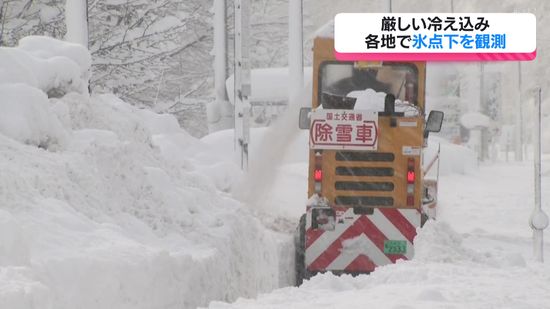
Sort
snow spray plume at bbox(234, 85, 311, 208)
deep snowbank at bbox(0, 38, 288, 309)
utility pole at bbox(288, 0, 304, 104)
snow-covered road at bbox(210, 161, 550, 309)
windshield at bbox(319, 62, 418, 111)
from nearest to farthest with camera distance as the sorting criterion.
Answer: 1. deep snowbank at bbox(0, 38, 288, 309)
2. snow-covered road at bbox(210, 161, 550, 309)
3. windshield at bbox(319, 62, 418, 111)
4. snow spray plume at bbox(234, 85, 311, 208)
5. utility pole at bbox(288, 0, 304, 104)

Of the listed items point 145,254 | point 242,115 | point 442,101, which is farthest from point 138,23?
point 442,101

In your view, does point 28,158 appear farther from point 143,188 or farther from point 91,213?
point 143,188

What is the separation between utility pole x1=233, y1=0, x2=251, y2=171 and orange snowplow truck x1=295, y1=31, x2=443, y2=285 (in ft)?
10.6

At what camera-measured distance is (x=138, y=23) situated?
2328 cm

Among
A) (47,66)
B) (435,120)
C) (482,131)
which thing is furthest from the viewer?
(482,131)

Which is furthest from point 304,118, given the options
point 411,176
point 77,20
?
point 77,20

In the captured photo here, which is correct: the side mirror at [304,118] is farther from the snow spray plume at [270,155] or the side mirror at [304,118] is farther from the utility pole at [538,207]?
the utility pole at [538,207]

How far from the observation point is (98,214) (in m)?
7.58

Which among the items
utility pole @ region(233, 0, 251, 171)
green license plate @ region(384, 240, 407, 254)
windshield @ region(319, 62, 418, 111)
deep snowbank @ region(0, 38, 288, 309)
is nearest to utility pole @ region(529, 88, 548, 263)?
windshield @ region(319, 62, 418, 111)

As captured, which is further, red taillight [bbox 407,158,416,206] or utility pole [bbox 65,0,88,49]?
utility pole [bbox 65,0,88,49]

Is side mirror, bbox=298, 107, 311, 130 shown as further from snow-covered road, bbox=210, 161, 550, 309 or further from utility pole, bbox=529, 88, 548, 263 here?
utility pole, bbox=529, 88, 548, 263

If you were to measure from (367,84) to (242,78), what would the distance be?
3.60 metres

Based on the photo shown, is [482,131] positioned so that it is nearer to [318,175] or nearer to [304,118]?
[318,175]

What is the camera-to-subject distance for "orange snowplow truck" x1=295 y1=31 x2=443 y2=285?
10.5 m
